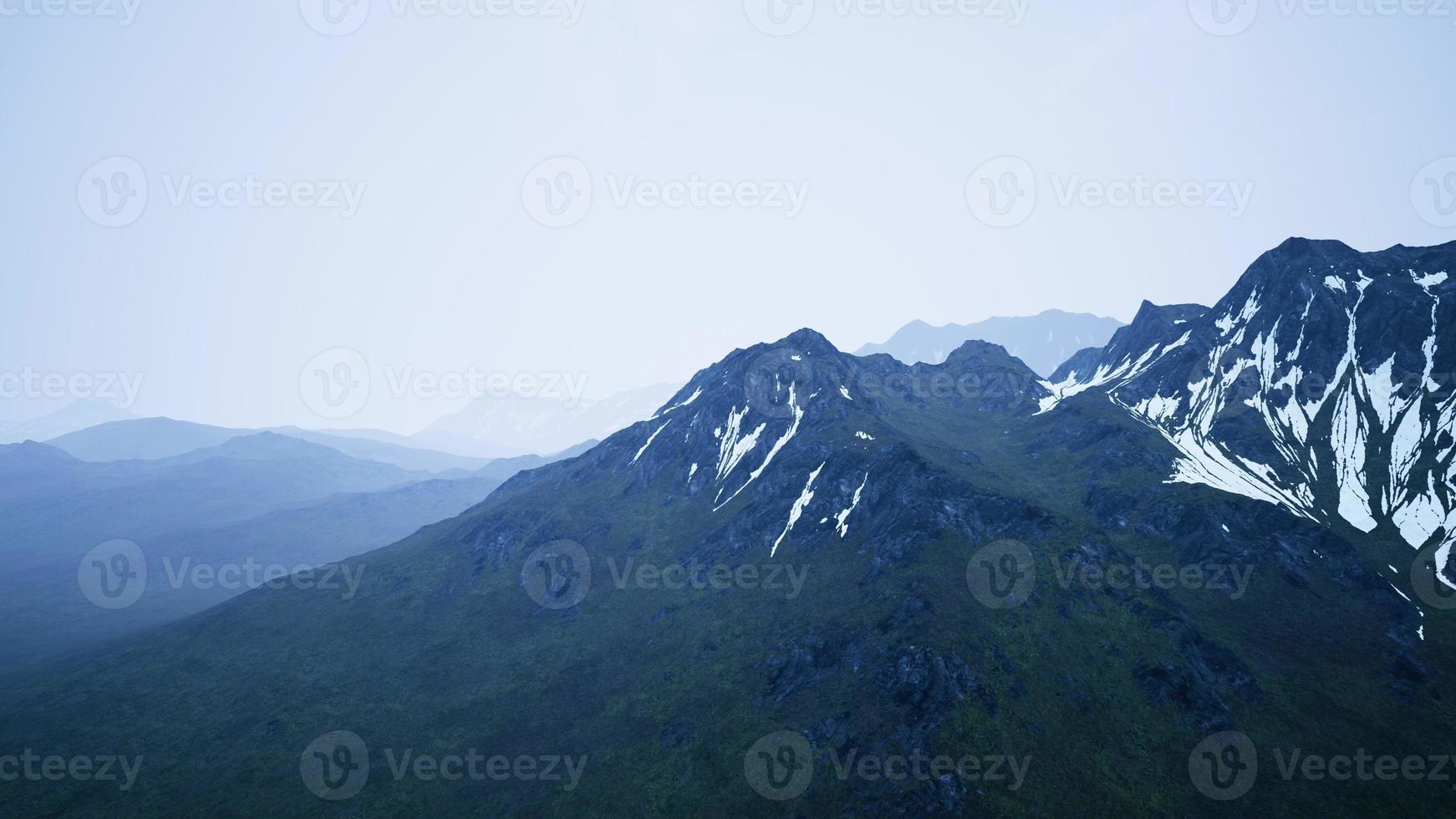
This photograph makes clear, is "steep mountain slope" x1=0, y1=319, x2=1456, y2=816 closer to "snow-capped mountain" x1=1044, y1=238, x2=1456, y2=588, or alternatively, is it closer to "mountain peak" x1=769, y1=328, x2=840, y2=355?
"snow-capped mountain" x1=1044, y1=238, x2=1456, y2=588

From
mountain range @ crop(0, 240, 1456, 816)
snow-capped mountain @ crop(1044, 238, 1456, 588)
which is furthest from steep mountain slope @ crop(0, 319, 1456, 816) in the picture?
snow-capped mountain @ crop(1044, 238, 1456, 588)

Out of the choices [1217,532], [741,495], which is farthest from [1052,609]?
[741,495]

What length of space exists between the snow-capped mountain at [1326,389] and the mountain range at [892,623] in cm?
63

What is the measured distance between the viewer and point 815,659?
A: 218 ft

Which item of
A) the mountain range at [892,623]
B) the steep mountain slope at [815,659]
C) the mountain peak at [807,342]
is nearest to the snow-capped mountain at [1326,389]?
the mountain range at [892,623]

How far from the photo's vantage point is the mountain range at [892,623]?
2116 inches

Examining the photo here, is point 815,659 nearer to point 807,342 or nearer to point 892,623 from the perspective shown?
point 892,623

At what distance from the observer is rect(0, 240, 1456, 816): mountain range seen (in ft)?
176

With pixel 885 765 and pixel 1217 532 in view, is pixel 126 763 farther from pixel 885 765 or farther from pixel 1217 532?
pixel 1217 532

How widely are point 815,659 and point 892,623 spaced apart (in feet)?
31.6

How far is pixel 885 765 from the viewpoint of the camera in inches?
1988

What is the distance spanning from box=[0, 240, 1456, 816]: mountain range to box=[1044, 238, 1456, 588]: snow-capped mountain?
2.07ft

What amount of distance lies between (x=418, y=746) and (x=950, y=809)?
5984 cm

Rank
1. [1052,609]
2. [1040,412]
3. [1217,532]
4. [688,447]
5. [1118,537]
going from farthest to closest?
[1040,412]
[688,447]
[1118,537]
[1217,532]
[1052,609]
